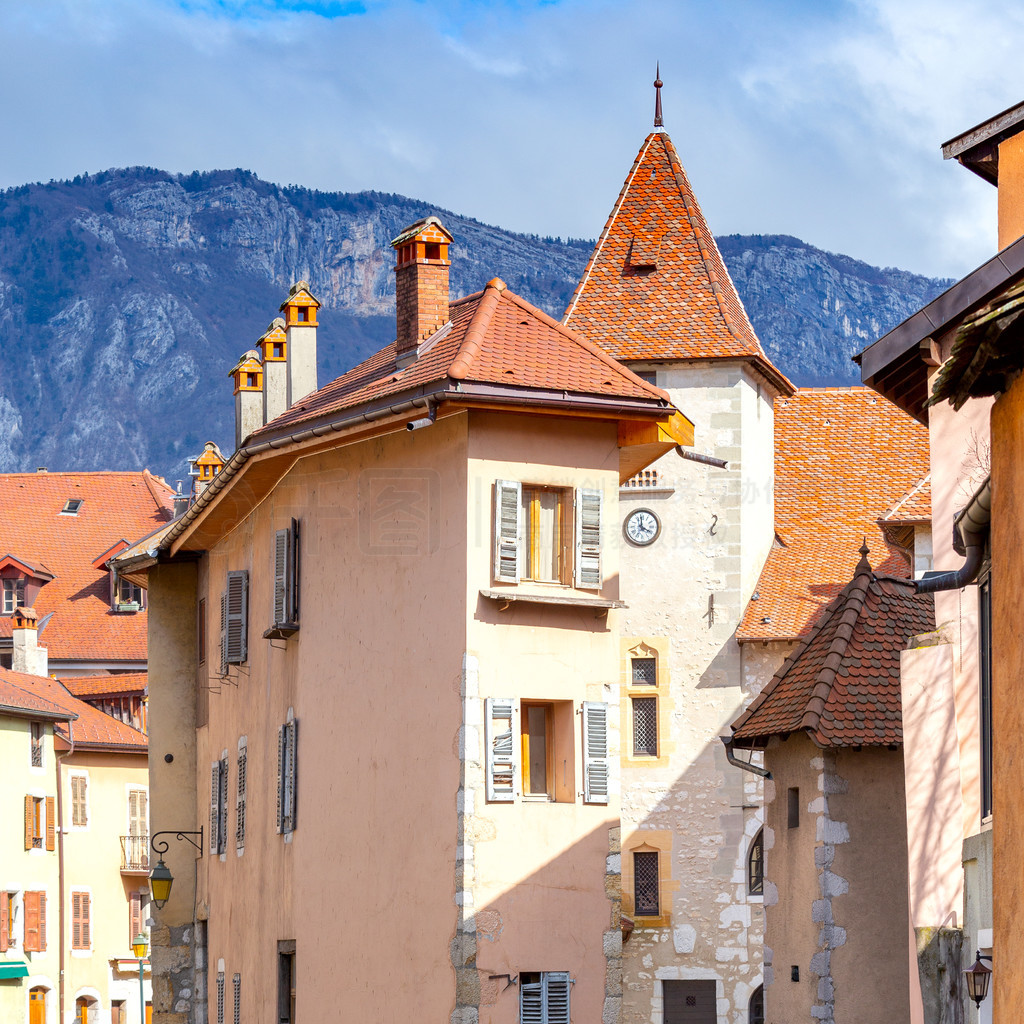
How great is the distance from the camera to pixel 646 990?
37562 millimetres

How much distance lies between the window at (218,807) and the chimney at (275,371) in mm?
5853

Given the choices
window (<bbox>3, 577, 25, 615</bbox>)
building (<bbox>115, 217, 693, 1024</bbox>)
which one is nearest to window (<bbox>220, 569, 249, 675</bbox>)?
building (<bbox>115, 217, 693, 1024</bbox>)

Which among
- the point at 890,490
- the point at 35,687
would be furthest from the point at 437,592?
the point at 35,687

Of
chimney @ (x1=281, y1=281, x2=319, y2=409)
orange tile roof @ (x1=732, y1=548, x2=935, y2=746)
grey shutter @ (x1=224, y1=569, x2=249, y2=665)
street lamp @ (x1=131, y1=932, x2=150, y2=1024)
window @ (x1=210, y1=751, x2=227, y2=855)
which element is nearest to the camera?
orange tile roof @ (x1=732, y1=548, x2=935, y2=746)

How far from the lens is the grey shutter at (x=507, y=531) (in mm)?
24375

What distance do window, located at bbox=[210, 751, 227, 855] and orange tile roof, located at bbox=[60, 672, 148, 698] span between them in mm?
30204

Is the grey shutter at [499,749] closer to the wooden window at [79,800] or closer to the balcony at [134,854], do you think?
the wooden window at [79,800]

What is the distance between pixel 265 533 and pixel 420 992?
8305 mm

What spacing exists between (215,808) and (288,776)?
630 centimetres

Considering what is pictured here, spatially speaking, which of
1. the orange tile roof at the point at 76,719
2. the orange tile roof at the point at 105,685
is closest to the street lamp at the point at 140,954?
the orange tile roof at the point at 76,719

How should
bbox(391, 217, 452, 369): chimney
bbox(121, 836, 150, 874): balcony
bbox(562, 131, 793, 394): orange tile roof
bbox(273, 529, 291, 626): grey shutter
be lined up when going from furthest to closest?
bbox(121, 836, 150, 874): balcony → bbox(562, 131, 793, 394): orange tile roof → bbox(273, 529, 291, 626): grey shutter → bbox(391, 217, 452, 369): chimney

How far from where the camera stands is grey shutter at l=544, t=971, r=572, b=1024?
23359 mm

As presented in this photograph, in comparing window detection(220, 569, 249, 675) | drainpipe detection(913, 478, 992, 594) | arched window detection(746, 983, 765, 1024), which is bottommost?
arched window detection(746, 983, 765, 1024)

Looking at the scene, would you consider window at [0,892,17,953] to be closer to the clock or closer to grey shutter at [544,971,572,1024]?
the clock
